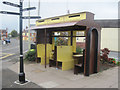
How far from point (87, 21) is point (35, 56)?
531cm

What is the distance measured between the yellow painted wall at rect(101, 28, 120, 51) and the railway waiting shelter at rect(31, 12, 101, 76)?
13.5 meters

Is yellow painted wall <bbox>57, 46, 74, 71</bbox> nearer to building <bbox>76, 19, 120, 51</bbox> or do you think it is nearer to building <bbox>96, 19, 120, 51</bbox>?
building <bbox>76, 19, 120, 51</bbox>

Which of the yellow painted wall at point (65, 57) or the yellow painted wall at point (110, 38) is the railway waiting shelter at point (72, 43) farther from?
the yellow painted wall at point (110, 38)

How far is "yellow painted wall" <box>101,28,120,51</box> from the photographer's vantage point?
20.1 meters

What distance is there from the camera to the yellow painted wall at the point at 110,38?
2009 cm

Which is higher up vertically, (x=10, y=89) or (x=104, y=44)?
(x=104, y=44)

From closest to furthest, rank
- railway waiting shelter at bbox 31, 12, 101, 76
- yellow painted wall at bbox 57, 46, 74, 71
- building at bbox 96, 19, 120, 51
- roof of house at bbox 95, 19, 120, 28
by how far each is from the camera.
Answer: railway waiting shelter at bbox 31, 12, 101, 76, yellow painted wall at bbox 57, 46, 74, 71, roof of house at bbox 95, 19, 120, 28, building at bbox 96, 19, 120, 51

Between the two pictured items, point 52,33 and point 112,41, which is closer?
point 52,33

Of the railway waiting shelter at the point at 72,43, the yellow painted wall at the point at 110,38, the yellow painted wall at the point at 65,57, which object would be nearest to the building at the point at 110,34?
the yellow painted wall at the point at 110,38

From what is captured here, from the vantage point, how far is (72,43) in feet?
28.6

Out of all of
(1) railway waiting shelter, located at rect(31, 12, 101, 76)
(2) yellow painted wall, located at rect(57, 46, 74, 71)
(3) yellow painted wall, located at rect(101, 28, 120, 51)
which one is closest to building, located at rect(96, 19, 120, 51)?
(3) yellow painted wall, located at rect(101, 28, 120, 51)

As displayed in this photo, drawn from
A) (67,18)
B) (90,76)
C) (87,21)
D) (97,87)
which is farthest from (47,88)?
(67,18)

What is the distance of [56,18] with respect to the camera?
318 inches

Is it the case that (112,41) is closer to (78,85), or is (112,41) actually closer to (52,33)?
(52,33)
